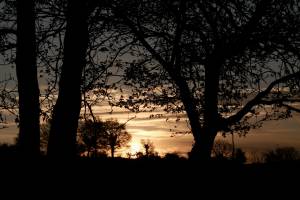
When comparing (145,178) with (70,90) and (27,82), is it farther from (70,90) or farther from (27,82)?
(27,82)

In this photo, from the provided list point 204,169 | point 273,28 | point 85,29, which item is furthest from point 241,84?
point 85,29

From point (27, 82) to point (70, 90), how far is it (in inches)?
47.4

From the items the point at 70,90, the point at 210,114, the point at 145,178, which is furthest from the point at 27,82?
the point at 210,114

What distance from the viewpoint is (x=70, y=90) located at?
473 inches

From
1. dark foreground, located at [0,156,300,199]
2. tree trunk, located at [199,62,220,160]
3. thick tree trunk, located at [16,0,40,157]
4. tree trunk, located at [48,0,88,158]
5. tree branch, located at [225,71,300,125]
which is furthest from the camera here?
tree branch, located at [225,71,300,125]

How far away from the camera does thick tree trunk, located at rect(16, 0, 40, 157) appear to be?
12133 mm

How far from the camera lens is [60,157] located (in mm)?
11695

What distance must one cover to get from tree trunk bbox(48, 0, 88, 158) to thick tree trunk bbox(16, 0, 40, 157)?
52 cm

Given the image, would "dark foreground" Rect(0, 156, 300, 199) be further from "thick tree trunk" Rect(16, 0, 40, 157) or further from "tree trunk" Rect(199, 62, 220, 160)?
Result: "tree trunk" Rect(199, 62, 220, 160)

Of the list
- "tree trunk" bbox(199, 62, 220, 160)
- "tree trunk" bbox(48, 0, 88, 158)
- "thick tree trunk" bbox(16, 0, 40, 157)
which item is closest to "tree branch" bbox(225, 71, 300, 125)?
"tree trunk" bbox(199, 62, 220, 160)

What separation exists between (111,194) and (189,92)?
937 cm

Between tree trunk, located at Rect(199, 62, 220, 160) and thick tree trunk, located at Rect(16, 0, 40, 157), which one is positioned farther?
tree trunk, located at Rect(199, 62, 220, 160)

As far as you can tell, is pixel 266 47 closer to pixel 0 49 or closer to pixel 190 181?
pixel 190 181

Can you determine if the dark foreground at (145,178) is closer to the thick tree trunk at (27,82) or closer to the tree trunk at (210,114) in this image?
the thick tree trunk at (27,82)
